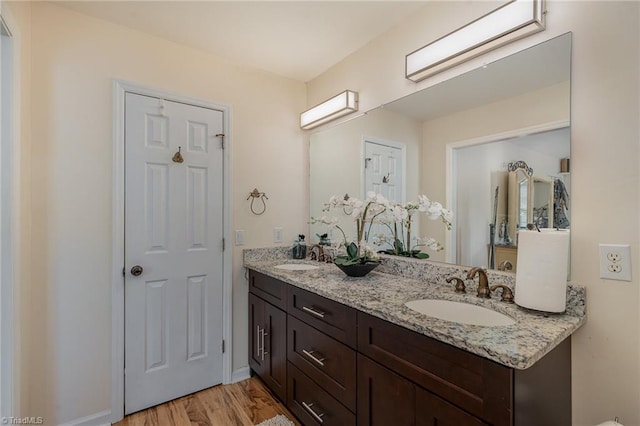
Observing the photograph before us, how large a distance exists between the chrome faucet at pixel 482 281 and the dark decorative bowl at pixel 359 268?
578mm

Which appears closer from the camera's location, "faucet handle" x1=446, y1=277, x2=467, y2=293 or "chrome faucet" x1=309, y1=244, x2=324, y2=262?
"faucet handle" x1=446, y1=277, x2=467, y2=293

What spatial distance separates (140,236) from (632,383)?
2.41 m

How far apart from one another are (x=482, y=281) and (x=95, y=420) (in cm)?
226

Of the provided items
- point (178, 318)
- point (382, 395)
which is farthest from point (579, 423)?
point (178, 318)

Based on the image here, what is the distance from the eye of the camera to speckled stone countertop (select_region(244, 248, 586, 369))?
917 millimetres

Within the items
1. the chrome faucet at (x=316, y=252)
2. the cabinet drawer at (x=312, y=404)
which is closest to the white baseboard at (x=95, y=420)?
the cabinet drawer at (x=312, y=404)

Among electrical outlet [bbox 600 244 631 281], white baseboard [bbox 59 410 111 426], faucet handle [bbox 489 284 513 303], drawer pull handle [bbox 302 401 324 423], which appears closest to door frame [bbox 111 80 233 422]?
white baseboard [bbox 59 410 111 426]

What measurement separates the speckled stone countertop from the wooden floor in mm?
853

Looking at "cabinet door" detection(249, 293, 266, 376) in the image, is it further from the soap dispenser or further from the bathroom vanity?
the soap dispenser

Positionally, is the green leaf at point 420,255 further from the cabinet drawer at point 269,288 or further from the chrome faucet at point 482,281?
the cabinet drawer at point 269,288

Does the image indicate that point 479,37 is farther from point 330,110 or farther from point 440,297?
point 440,297

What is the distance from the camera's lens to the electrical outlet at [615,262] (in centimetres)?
108

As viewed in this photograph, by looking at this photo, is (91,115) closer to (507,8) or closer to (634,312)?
(507,8)

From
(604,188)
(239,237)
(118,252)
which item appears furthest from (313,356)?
(604,188)
